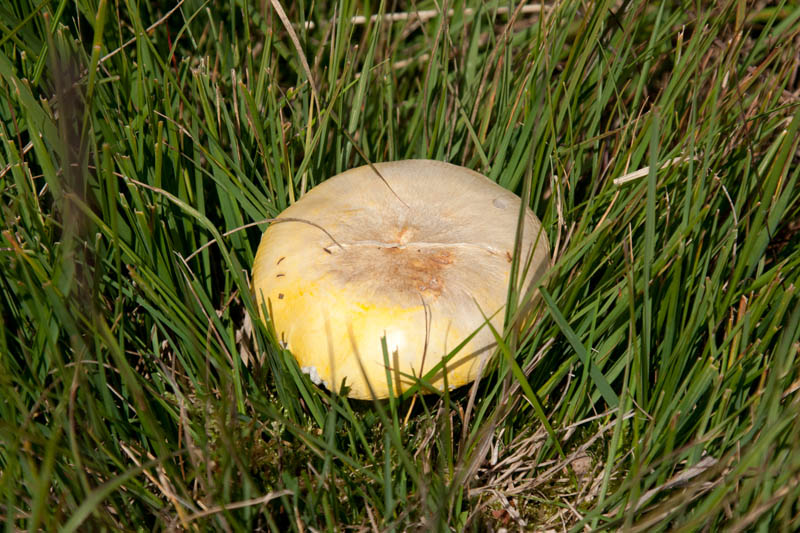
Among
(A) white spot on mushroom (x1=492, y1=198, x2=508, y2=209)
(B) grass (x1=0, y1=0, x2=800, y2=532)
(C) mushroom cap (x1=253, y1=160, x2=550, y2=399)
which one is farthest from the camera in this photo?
(A) white spot on mushroom (x1=492, y1=198, x2=508, y2=209)

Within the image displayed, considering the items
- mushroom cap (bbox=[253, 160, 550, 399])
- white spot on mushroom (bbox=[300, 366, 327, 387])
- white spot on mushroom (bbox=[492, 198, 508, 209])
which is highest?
white spot on mushroom (bbox=[492, 198, 508, 209])

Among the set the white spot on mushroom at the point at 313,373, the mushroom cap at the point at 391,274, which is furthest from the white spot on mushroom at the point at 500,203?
the white spot on mushroom at the point at 313,373

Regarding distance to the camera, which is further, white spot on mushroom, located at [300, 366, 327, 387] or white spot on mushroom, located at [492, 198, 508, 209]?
white spot on mushroom, located at [492, 198, 508, 209]

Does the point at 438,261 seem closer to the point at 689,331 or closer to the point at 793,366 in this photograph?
the point at 689,331

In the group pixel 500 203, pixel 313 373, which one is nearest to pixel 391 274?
pixel 313 373

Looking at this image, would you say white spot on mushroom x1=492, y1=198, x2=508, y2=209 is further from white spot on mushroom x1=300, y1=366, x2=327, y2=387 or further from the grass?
white spot on mushroom x1=300, y1=366, x2=327, y2=387

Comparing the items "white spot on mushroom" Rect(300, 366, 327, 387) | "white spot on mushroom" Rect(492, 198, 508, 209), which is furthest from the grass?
"white spot on mushroom" Rect(492, 198, 508, 209)

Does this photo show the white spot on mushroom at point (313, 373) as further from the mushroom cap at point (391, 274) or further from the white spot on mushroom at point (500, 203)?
the white spot on mushroom at point (500, 203)

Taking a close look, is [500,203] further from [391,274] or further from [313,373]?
[313,373]
